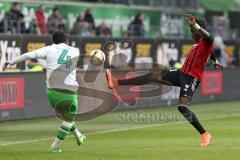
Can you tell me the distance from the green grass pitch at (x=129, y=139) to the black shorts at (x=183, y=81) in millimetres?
1054

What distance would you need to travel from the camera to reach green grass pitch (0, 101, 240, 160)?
47.9ft

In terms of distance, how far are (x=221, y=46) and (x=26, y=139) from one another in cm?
1980

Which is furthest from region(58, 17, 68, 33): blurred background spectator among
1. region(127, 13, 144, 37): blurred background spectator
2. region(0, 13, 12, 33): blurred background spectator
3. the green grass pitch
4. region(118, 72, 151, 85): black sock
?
region(118, 72, 151, 85): black sock

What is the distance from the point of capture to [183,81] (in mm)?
15758

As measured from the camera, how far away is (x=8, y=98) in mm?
22562

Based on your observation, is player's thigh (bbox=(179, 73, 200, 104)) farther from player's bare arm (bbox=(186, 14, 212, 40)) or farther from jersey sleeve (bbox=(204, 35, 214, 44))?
player's bare arm (bbox=(186, 14, 212, 40))

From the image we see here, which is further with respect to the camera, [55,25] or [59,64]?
[55,25]

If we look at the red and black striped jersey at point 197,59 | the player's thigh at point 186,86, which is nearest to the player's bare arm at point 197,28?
the red and black striped jersey at point 197,59

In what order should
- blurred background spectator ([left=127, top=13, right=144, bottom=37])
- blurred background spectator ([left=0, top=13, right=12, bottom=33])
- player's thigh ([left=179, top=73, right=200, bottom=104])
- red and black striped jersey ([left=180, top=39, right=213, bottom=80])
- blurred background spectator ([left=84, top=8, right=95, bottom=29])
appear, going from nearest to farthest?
player's thigh ([left=179, top=73, right=200, bottom=104]) → red and black striped jersey ([left=180, top=39, right=213, bottom=80]) → blurred background spectator ([left=0, top=13, right=12, bottom=33]) → blurred background spectator ([left=84, top=8, right=95, bottom=29]) → blurred background spectator ([left=127, top=13, right=144, bottom=37])

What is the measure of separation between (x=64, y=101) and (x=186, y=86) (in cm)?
237

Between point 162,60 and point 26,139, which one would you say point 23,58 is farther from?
point 162,60

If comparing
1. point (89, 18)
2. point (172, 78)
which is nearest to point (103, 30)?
point (89, 18)

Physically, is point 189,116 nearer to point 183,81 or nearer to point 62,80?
point 183,81

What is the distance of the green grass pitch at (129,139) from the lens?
14.6 meters
